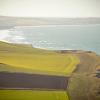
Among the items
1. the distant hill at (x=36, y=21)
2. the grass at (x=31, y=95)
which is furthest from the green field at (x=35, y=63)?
the distant hill at (x=36, y=21)

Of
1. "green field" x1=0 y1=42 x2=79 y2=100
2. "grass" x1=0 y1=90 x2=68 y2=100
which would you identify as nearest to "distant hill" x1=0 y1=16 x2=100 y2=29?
"green field" x1=0 y1=42 x2=79 y2=100

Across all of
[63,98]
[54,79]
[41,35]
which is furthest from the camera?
[41,35]

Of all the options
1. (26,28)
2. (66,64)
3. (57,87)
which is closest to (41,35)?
(26,28)

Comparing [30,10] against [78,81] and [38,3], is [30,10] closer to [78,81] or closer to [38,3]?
[38,3]

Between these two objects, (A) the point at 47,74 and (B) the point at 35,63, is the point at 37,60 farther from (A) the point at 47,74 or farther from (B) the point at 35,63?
(A) the point at 47,74

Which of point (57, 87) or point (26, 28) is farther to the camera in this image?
A: point (26, 28)

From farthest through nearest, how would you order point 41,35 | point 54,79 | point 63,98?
point 41,35, point 54,79, point 63,98

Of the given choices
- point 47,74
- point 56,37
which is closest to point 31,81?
point 47,74

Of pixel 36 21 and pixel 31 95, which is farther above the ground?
pixel 36 21
